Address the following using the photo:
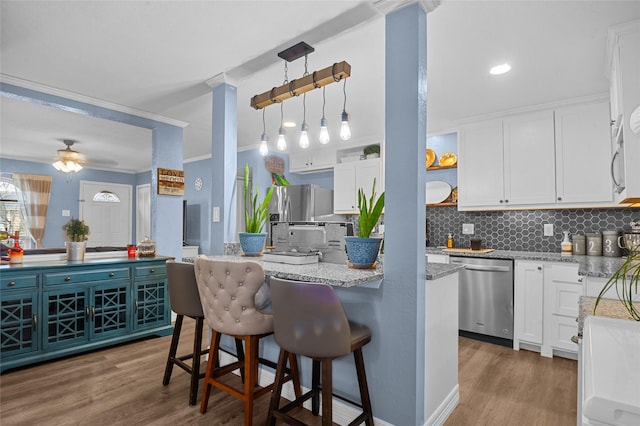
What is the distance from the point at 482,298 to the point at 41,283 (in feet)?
12.7

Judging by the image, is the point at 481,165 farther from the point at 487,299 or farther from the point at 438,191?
the point at 487,299

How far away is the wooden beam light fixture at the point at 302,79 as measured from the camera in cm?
196

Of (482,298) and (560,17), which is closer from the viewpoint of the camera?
(560,17)

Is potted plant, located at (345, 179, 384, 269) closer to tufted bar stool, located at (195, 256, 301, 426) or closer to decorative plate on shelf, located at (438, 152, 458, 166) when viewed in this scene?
tufted bar stool, located at (195, 256, 301, 426)

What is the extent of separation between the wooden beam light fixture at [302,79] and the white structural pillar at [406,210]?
31 centimetres

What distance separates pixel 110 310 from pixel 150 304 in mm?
359

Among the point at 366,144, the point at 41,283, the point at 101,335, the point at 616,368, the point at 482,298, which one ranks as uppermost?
the point at 366,144

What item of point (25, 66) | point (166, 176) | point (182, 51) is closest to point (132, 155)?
point (166, 176)

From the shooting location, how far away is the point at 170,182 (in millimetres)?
3947

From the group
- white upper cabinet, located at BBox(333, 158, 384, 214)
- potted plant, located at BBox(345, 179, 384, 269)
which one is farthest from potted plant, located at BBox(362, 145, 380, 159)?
potted plant, located at BBox(345, 179, 384, 269)

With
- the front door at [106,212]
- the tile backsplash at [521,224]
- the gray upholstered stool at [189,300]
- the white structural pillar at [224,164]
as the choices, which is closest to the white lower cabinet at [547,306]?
the tile backsplash at [521,224]

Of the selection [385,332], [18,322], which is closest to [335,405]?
[385,332]

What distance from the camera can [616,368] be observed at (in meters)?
0.68

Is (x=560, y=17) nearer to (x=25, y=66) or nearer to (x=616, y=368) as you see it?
(x=616, y=368)
